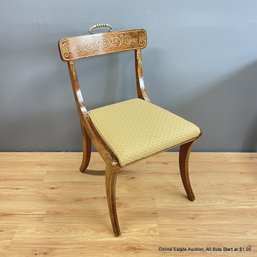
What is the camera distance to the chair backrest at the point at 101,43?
4.00ft

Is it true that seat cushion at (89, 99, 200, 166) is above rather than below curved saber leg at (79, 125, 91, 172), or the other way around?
above

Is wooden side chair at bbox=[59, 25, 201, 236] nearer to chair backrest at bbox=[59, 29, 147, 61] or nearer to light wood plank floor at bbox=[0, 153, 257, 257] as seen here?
chair backrest at bbox=[59, 29, 147, 61]

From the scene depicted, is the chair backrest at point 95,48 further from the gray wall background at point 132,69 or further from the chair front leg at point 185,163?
the chair front leg at point 185,163

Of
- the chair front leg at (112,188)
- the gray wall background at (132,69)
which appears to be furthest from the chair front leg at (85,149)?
the chair front leg at (112,188)

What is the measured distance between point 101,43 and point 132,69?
0.29 metres

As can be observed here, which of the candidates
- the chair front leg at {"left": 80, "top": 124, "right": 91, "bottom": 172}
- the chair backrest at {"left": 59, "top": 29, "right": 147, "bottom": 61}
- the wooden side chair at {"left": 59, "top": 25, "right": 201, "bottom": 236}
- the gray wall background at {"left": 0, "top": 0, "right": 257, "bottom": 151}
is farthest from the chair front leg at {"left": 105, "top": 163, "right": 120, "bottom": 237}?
the gray wall background at {"left": 0, "top": 0, "right": 257, "bottom": 151}

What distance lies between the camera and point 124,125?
1.19 meters

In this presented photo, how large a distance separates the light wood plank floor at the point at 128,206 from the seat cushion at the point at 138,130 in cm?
41

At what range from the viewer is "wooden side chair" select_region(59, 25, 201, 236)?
1084 mm

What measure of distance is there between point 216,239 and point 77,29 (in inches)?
48.6

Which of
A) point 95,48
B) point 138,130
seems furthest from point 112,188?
point 95,48

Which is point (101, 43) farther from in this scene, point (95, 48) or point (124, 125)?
point (124, 125)

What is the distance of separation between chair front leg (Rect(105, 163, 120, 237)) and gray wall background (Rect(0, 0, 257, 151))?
65 cm

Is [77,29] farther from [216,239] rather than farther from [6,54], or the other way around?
[216,239]
